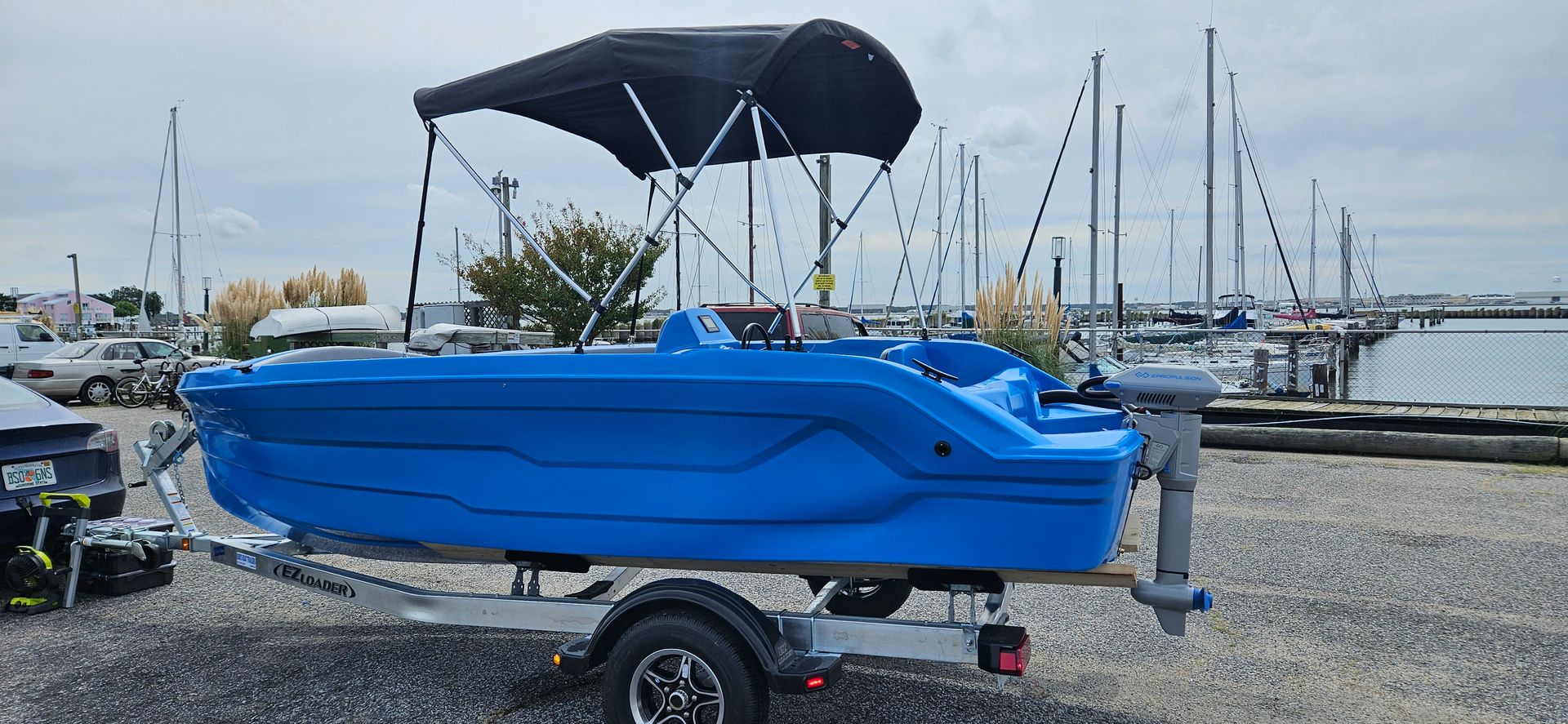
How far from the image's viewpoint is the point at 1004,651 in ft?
8.91

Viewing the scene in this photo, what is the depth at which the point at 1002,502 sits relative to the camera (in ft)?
8.52

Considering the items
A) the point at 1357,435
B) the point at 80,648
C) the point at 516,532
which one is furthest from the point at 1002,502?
the point at 1357,435

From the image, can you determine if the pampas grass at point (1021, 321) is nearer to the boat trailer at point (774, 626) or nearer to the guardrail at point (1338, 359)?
the guardrail at point (1338, 359)

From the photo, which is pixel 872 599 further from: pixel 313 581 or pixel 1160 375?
pixel 313 581

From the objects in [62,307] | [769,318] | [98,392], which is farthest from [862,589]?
[62,307]

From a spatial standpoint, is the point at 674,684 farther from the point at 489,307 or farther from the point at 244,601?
the point at 489,307

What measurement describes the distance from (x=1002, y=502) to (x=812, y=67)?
9.23 ft

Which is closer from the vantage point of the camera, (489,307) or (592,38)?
(592,38)

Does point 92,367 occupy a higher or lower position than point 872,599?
higher

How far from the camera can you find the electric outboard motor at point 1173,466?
9.68 feet

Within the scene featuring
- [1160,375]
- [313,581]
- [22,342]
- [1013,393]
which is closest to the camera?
[1160,375]

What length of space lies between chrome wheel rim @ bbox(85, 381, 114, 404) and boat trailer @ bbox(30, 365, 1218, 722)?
57.3 feet

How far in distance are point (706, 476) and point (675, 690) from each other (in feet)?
2.07

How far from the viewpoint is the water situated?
12.0 m
